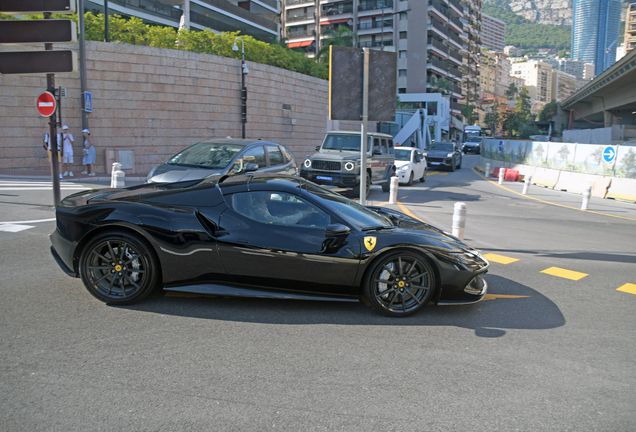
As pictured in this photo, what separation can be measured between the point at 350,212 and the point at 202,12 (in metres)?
48.6

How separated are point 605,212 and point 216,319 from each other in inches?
518

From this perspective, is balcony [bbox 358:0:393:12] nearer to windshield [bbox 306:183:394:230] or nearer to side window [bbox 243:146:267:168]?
side window [bbox 243:146:267:168]

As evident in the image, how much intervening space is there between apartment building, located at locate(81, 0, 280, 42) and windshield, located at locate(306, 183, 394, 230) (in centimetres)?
3846

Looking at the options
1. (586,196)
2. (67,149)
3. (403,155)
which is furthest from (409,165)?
(67,149)

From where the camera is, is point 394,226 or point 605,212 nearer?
point 394,226

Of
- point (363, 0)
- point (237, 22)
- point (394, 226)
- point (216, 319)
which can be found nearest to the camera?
point (216, 319)

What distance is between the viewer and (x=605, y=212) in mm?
14336

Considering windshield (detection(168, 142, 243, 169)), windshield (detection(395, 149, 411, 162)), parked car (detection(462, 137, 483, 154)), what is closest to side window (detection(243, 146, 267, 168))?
windshield (detection(168, 142, 243, 169))

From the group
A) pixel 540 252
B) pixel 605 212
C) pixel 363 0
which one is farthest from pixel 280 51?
pixel 363 0

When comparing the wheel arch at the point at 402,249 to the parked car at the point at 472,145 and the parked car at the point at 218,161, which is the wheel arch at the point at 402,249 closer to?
the parked car at the point at 218,161

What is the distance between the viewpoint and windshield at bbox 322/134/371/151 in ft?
51.6

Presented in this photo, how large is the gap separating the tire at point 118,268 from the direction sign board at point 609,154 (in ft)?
59.4

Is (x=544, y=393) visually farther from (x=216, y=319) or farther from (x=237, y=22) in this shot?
(x=237, y=22)

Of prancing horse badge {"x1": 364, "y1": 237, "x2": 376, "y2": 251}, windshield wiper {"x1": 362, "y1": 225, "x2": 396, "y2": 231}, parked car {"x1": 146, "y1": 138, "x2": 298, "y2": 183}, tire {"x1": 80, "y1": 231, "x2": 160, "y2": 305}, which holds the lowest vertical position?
tire {"x1": 80, "y1": 231, "x2": 160, "y2": 305}
